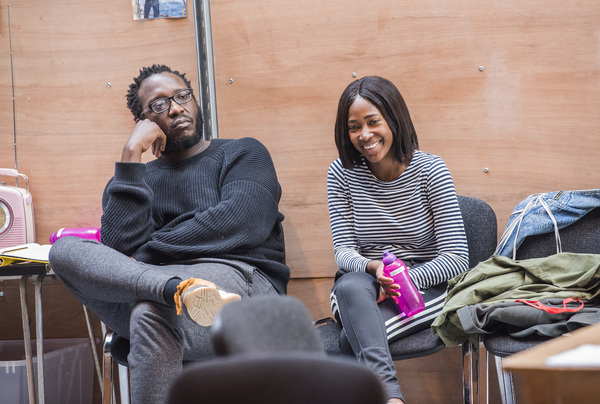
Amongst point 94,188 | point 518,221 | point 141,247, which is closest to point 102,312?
point 141,247

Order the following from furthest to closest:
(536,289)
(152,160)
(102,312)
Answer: (152,160) → (102,312) → (536,289)

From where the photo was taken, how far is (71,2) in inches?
104

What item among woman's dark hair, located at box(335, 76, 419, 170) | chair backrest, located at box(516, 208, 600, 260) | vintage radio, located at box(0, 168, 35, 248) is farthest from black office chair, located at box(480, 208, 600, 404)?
vintage radio, located at box(0, 168, 35, 248)

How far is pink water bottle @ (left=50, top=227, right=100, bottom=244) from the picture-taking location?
97.1 inches

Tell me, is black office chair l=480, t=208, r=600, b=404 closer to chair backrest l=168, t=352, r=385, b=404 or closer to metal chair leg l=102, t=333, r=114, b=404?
metal chair leg l=102, t=333, r=114, b=404

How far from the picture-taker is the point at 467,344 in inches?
71.9

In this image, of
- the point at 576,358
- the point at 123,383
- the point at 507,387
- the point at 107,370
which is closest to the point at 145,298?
the point at 107,370

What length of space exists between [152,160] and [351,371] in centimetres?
200

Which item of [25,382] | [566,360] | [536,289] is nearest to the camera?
[566,360]

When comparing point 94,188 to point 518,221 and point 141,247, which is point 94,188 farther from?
point 518,221

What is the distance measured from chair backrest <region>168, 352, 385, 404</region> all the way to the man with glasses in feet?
3.07

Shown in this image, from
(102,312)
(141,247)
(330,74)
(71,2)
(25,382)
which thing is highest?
(71,2)

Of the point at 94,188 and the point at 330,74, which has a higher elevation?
the point at 330,74

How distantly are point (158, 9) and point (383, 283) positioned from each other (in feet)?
4.85
